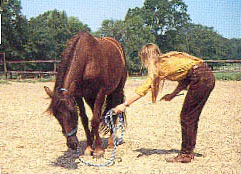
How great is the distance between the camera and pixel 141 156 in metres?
4.56

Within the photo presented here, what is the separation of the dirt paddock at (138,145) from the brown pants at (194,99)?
1.09ft

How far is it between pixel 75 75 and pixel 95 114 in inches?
32.0

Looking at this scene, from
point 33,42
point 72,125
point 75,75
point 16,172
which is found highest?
point 33,42

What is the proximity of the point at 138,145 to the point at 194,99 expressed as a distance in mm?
1524

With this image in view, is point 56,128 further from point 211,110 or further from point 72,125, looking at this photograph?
point 211,110

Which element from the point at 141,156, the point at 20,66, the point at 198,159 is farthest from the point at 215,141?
the point at 20,66

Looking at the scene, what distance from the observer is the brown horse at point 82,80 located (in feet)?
12.3

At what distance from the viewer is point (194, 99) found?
13.5 ft

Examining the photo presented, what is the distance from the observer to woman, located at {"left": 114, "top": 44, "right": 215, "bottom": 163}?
387 cm

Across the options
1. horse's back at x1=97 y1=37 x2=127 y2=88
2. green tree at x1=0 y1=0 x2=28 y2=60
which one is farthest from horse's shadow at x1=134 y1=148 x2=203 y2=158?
green tree at x1=0 y1=0 x2=28 y2=60

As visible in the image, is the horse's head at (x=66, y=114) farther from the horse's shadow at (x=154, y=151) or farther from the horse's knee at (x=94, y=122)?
the horse's shadow at (x=154, y=151)

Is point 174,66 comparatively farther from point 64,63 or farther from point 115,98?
point 115,98

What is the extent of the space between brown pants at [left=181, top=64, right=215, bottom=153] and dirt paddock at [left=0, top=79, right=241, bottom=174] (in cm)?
33

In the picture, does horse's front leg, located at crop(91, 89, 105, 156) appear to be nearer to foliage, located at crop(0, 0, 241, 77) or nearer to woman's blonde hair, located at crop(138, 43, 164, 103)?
woman's blonde hair, located at crop(138, 43, 164, 103)
